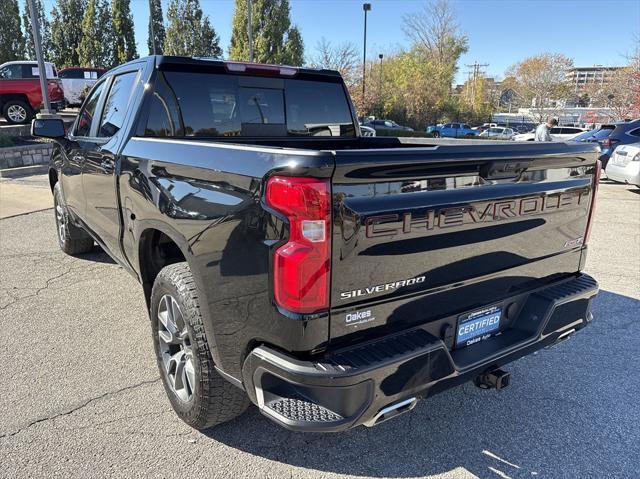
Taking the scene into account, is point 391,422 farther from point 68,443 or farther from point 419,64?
point 419,64

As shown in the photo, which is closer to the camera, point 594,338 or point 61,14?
Answer: point 594,338

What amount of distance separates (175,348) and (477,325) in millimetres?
1695

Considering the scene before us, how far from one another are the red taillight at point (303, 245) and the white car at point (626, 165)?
11060mm

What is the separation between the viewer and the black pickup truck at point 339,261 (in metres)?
1.81

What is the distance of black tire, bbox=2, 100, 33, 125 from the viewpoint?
15453 mm

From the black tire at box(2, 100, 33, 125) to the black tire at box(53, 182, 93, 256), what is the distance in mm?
12572

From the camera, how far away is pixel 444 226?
2.06 metres

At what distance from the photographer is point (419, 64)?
49.3 m

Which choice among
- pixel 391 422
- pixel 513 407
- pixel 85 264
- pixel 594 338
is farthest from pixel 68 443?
pixel 594 338

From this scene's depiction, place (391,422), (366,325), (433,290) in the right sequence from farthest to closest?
(391,422)
(433,290)
(366,325)

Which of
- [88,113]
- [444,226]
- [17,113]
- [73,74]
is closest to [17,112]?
[17,113]

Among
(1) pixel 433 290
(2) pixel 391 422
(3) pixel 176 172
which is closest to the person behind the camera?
(1) pixel 433 290

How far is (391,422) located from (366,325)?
3.57 feet

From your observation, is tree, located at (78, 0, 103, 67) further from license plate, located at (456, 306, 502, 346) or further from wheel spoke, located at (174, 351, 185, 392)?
license plate, located at (456, 306, 502, 346)
